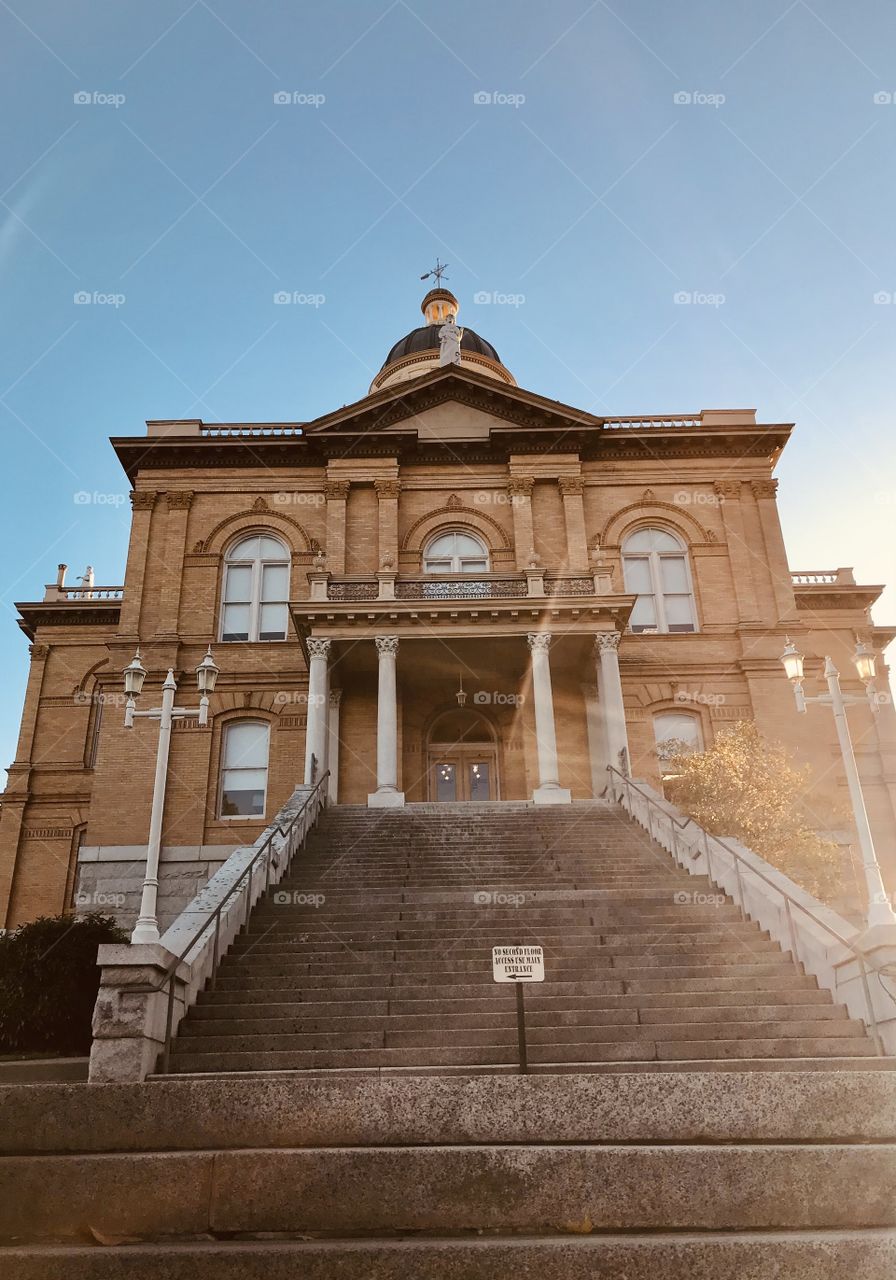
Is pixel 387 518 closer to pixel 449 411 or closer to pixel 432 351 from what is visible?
pixel 449 411

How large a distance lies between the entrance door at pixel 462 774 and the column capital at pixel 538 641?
4.30 m

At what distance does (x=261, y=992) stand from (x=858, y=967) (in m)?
6.55

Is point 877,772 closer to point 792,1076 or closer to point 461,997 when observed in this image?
point 461,997

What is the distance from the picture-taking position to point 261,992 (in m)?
11.1

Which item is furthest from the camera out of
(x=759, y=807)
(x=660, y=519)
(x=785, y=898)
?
(x=660, y=519)

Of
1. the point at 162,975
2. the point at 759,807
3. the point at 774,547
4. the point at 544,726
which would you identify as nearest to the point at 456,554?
the point at 544,726

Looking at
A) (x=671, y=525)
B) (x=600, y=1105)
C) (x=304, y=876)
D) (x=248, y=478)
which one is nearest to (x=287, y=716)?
(x=248, y=478)

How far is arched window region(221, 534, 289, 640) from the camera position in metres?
26.8

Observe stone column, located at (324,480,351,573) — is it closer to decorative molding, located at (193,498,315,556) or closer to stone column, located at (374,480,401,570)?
decorative molding, located at (193,498,315,556)

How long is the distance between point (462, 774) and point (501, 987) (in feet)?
48.9

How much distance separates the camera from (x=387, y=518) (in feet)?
89.9

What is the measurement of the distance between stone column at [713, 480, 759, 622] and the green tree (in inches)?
267

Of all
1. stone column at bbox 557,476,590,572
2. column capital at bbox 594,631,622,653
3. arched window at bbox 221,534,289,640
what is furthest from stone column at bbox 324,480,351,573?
column capital at bbox 594,631,622,653

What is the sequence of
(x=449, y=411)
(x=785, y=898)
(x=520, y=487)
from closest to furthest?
(x=785, y=898), (x=520, y=487), (x=449, y=411)
